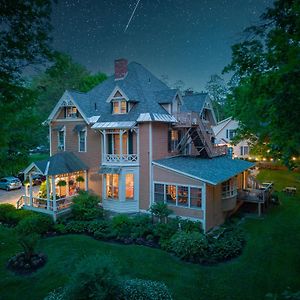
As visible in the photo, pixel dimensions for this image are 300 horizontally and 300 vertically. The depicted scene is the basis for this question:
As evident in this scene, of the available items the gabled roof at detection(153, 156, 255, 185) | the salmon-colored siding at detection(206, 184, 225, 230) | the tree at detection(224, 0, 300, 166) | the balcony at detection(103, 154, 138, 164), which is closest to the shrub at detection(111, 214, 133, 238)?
the gabled roof at detection(153, 156, 255, 185)

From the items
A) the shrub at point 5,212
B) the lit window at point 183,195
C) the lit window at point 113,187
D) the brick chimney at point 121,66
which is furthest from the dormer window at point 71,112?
the lit window at point 183,195

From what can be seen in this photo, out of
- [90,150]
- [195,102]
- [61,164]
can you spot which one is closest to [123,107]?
[90,150]

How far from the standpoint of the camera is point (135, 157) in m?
21.8

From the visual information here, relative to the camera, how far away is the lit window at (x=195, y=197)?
60.5 feet

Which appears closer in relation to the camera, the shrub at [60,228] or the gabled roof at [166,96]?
the shrub at [60,228]

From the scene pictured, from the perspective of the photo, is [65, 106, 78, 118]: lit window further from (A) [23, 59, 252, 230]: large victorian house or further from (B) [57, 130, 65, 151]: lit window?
(B) [57, 130, 65, 151]: lit window

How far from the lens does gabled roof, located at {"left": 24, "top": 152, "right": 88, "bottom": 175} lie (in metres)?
21.5

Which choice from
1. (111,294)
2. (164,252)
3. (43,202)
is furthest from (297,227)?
(43,202)

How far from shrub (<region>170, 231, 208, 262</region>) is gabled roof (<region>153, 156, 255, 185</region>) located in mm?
3757

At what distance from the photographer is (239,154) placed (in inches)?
1998

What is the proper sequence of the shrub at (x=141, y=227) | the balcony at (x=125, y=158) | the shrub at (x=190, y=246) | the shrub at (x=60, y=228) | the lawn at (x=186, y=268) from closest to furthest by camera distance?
the lawn at (x=186, y=268) → the shrub at (x=190, y=246) → the shrub at (x=141, y=227) → the shrub at (x=60, y=228) → the balcony at (x=125, y=158)

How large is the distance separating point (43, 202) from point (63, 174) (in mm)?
3056

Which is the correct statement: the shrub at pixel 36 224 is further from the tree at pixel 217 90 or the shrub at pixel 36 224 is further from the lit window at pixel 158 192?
the tree at pixel 217 90

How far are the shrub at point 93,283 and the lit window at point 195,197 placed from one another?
10616mm
